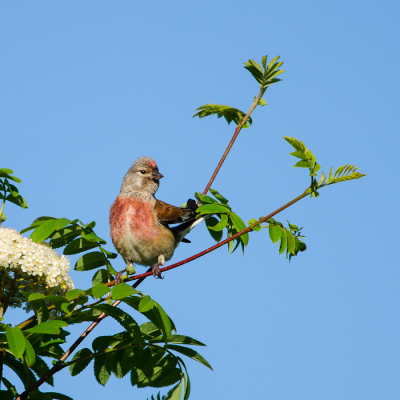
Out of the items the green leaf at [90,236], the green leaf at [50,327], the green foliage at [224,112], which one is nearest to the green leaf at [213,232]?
the green foliage at [224,112]

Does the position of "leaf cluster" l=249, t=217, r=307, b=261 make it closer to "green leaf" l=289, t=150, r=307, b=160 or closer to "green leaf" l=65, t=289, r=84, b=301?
"green leaf" l=289, t=150, r=307, b=160

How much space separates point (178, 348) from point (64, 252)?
1093 mm

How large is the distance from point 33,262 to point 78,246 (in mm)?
589

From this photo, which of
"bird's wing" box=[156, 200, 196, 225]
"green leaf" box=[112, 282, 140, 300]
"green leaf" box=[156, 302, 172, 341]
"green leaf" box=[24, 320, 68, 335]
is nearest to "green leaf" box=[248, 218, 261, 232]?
"green leaf" box=[156, 302, 172, 341]

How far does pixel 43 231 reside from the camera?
10.9 ft

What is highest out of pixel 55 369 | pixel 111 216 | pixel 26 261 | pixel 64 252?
pixel 111 216

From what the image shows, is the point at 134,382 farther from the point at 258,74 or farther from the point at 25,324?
the point at 258,74

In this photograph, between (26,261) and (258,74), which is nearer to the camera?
(26,261)

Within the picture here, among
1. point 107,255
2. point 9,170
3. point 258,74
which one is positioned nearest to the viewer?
point 9,170

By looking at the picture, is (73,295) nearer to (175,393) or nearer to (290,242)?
(175,393)

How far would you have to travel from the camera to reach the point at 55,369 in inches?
115

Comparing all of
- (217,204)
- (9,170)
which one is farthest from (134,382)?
(9,170)

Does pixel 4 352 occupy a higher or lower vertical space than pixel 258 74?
lower

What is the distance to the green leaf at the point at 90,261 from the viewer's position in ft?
12.6
